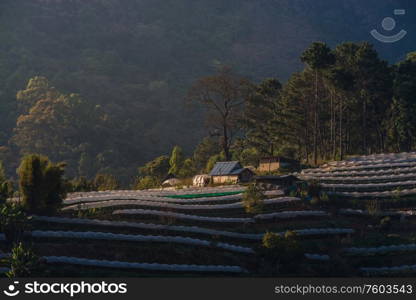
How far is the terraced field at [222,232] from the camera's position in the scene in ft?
181

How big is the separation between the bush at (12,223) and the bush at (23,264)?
6.43 metres

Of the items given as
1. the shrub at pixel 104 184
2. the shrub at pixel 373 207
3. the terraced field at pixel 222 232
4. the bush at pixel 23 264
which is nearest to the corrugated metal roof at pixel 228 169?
the terraced field at pixel 222 232

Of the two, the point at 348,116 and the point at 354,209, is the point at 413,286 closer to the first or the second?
the point at 354,209

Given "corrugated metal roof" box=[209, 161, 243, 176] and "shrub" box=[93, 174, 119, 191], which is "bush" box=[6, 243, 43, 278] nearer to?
"shrub" box=[93, 174, 119, 191]

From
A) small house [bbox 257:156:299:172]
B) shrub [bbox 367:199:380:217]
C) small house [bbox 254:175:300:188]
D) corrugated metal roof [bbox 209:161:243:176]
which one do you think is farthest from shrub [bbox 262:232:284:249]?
small house [bbox 257:156:299:172]

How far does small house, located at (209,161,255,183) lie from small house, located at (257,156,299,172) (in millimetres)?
6091

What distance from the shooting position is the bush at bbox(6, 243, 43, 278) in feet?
160

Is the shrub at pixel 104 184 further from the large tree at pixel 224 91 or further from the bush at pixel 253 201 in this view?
the bush at pixel 253 201

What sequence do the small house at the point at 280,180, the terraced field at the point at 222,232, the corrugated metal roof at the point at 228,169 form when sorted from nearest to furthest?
the terraced field at the point at 222,232
the small house at the point at 280,180
the corrugated metal roof at the point at 228,169

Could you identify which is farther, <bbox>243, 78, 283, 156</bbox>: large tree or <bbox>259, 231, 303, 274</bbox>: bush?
<bbox>243, 78, 283, 156</bbox>: large tree

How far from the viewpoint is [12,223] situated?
5725 cm

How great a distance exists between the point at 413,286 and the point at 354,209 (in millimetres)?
33897

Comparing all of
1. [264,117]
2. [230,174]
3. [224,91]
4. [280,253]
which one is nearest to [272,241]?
[280,253]

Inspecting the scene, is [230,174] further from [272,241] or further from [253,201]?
[272,241]
